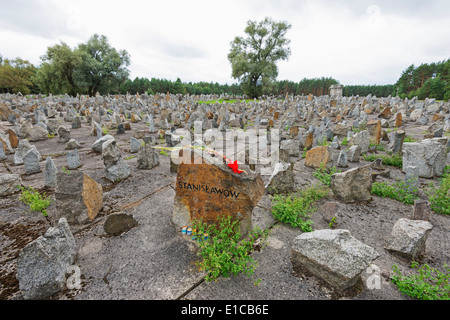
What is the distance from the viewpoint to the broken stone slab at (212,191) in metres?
2.51

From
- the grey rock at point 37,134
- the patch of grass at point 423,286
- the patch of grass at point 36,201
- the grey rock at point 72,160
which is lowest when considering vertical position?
the patch of grass at point 423,286

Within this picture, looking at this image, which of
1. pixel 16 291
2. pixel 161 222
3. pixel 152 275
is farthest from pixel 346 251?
pixel 16 291

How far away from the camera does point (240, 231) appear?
8.57 ft

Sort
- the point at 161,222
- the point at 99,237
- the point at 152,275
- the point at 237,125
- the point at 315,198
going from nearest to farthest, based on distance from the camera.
Answer: the point at 152,275
the point at 99,237
the point at 161,222
the point at 315,198
the point at 237,125

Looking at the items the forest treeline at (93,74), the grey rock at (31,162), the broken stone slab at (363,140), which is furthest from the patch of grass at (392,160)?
the forest treeline at (93,74)

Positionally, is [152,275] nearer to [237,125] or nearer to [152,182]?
[152,182]

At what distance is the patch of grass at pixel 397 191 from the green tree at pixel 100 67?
3201cm

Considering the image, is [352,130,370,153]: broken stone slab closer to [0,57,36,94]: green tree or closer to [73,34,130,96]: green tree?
[73,34,130,96]: green tree

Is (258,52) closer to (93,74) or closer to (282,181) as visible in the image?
(93,74)

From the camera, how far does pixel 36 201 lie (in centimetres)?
304

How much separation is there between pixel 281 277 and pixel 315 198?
1.83 meters

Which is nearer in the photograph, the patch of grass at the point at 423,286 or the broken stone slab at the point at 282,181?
the patch of grass at the point at 423,286

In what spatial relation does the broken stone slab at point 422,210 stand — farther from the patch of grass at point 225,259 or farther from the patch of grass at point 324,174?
the patch of grass at point 225,259
